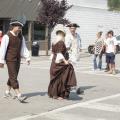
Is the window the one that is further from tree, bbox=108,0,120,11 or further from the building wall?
tree, bbox=108,0,120,11

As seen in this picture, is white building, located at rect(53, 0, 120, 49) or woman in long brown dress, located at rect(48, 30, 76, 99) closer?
woman in long brown dress, located at rect(48, 30, 76, 99)

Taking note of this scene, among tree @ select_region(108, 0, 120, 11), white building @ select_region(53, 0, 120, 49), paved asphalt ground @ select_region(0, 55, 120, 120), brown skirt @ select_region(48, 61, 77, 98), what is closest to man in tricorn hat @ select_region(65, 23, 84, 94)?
brown skirt @ select_region(48, 61, 77, 98)

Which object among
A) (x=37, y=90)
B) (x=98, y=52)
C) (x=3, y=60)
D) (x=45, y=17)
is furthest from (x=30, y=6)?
(x=3, y=60)

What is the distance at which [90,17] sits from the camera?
1844 inches

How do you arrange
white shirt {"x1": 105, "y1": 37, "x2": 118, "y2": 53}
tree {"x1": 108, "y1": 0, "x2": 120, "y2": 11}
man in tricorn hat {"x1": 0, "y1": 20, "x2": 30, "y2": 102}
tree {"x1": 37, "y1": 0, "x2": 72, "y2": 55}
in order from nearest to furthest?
man in tricorn hat {"x1": 0, "y1": 20, "x2": 30, "y2": 102} < white shirt {"x1": 105, "y1": 37, "x2": 118, "y2": 53} < tree {"x1": 37, "y1": 0, "x2": 72, "y2": 55} < tree {"x1": 108, "y1": 0, "x2": 120, "y2": 11}

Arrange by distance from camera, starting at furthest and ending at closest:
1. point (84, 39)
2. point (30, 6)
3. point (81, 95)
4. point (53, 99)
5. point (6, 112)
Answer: point (84, 39) < point (30, 6) < point (81, 95) < point (53, 99) < point (6, 112)

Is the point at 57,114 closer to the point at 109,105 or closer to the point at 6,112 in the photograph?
the point at 6,112

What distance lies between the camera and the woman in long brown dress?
492 inches

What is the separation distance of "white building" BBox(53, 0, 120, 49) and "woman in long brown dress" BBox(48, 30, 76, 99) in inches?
1228

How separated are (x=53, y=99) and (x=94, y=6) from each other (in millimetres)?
35304

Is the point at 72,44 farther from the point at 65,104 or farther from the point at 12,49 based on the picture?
the point at 12,49

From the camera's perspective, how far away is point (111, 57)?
68.6ft

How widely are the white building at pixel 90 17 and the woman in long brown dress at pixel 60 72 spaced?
102ft

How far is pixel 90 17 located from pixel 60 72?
34.6 meters
